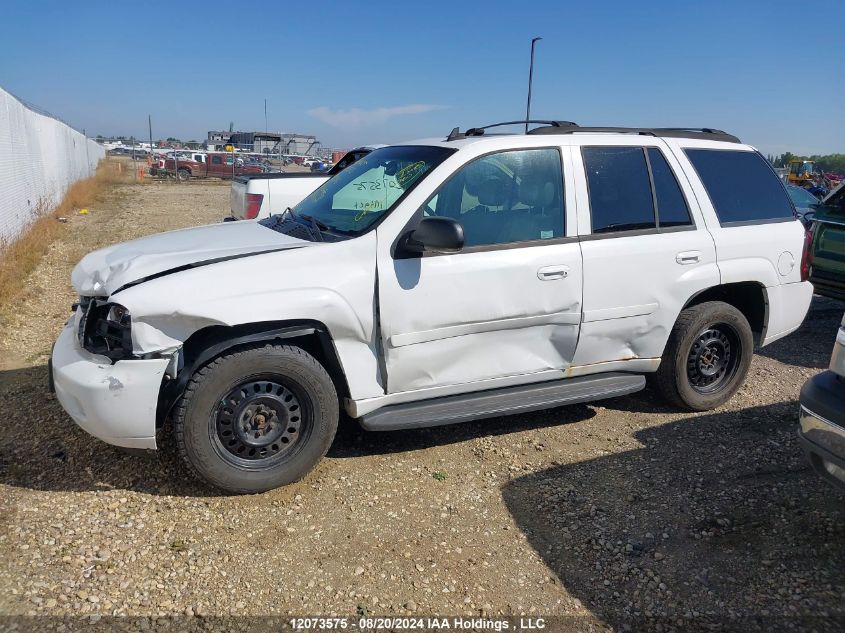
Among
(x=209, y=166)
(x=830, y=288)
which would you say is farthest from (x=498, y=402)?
(x=209, y=166)

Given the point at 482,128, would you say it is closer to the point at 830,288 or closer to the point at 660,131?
the point at 660,131

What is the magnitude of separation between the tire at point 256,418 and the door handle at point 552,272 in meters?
1.39

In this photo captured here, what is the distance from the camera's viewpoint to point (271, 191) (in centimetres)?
780

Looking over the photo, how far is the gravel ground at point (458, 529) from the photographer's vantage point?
2691 mm

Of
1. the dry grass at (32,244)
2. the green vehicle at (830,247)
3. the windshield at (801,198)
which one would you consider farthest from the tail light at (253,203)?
the windshield at (801,198)

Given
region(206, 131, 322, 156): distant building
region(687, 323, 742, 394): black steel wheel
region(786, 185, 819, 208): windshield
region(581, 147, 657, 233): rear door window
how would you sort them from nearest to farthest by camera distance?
region(581, 147, 657, 233): rear door window
region(687, 323, 742, 394): black steel wheel
region(786, 185, 819, 208): windshield
region(206, 131, 322, 156): distant building

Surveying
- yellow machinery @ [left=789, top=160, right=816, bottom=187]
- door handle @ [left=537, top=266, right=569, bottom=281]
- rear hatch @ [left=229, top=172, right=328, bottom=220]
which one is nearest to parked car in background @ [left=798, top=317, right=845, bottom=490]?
door handle @ [left=537, top=266, right=569, bottom=281]

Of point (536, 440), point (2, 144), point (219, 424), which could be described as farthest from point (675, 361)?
point (2, 144)

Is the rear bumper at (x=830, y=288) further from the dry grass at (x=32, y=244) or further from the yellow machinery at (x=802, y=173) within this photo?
the yellow machinery at (x=802, y=173)

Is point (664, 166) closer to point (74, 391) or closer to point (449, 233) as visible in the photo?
point (449, 233)

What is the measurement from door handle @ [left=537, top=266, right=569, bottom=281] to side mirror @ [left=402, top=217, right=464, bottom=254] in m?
0.62

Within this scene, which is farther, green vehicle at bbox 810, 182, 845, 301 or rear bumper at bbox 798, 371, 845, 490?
green vehicle at bbox 810, 182, 845, 301

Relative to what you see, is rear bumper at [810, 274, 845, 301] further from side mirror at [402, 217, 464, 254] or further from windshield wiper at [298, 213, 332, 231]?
windshield wiper at [298, 213, 332, 231]

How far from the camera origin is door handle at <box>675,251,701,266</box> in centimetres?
418
